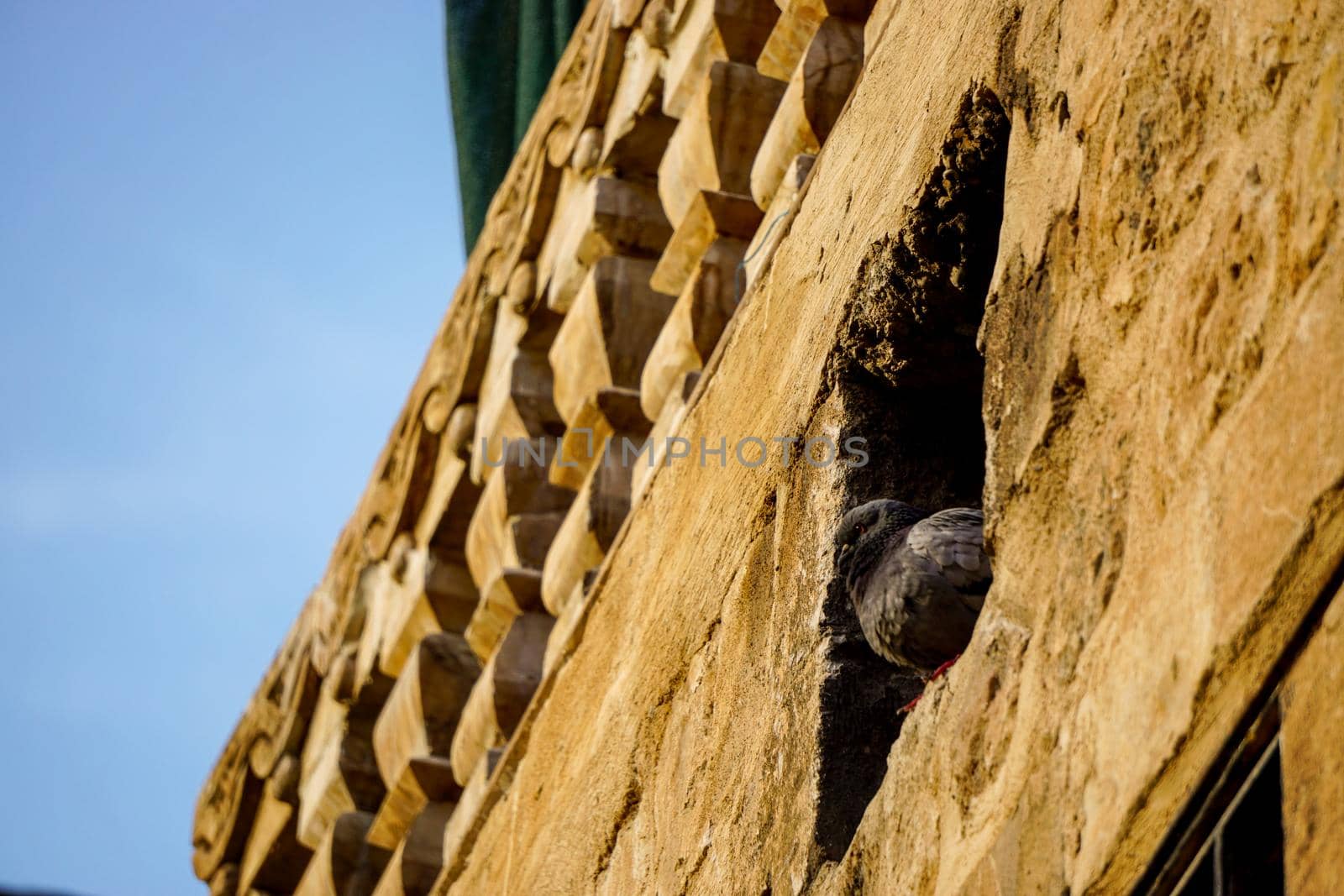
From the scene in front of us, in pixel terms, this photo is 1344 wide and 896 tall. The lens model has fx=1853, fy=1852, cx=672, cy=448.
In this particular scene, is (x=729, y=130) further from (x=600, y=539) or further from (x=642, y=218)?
(x=600, y=539)

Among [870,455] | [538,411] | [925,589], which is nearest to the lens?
[925,589]

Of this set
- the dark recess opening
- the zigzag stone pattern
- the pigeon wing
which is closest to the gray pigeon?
the pigeon wing

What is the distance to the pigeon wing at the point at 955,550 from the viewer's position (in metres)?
1.67

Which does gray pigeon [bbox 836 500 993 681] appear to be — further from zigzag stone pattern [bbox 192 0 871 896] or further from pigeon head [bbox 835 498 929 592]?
zigzag stone pattern [bbox 192 0 871 896]

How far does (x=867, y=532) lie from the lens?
1790 mm

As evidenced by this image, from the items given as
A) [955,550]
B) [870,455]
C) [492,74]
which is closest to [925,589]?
[955,550]

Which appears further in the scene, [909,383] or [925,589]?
[909,383]

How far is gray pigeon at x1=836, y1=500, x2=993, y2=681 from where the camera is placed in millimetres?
1664

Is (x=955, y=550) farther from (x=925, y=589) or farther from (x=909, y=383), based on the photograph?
(x=909, y=383)

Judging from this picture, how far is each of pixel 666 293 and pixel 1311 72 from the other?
1.69 metres

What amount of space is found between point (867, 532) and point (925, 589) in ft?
0.44

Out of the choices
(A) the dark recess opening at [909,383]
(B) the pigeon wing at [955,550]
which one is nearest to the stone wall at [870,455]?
(A) the dark recess opening at [909,383]

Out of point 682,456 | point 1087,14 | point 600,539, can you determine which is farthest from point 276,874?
point 1087,14

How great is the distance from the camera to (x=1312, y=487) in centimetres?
107
